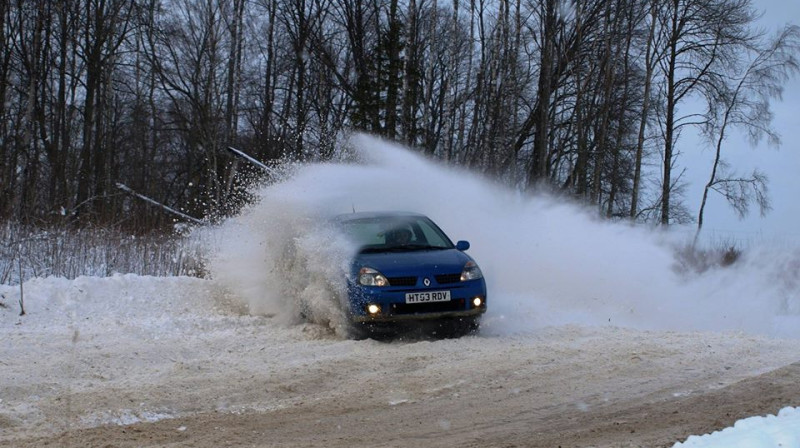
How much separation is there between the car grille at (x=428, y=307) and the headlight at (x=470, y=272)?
0.33m

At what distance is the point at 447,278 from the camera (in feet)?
30.6

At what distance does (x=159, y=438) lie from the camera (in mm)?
5410

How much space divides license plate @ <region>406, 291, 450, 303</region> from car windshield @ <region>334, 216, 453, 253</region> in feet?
3.49

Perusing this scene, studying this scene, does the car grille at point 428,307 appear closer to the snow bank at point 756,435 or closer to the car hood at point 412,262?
the car hood at point 412,262

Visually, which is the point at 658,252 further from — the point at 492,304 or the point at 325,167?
the point at 325,167

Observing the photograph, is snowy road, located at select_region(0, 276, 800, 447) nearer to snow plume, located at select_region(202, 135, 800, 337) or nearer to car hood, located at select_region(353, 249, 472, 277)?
car hood, located at select_region(353, 249, 472, 277)

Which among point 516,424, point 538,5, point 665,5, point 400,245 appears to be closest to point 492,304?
point 400,245

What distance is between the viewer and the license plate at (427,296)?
29.7 feet

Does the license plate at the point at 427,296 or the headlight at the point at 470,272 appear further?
the headlight at the point at 470,272

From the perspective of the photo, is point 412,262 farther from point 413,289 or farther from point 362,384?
point 362,384

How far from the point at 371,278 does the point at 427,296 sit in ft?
2.27

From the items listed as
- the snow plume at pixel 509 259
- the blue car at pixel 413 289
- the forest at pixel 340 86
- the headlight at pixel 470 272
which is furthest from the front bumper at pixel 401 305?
the forest at pixel 340 86

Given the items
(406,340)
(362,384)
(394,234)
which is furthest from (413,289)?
(362,384)

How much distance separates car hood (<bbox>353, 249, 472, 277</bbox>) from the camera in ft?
30.2
